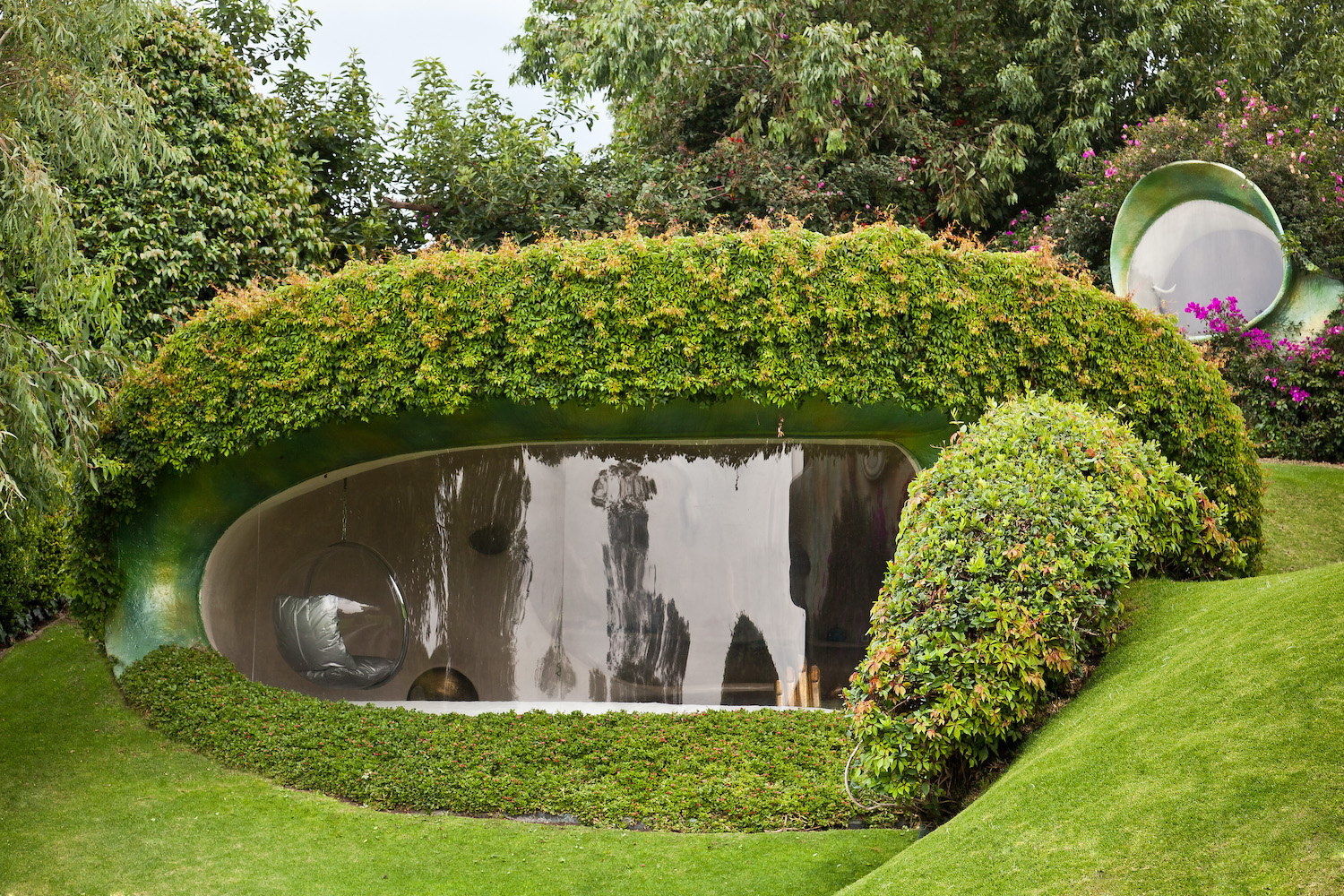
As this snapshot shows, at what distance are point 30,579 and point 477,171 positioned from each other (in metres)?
8.15

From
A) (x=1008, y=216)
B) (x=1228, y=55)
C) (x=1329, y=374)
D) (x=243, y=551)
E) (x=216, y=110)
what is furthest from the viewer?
(x=1008, y=216)

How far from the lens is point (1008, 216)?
58.7ft

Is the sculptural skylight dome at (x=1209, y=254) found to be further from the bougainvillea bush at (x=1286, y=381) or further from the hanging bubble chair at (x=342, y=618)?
the hanging bubble chair at (x=342, y=618)

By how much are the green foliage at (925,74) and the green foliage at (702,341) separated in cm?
616

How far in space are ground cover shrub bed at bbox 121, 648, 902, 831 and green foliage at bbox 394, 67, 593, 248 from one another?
7.74 metres

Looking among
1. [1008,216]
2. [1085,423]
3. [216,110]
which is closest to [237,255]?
[216,110]

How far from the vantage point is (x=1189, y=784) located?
420 cm

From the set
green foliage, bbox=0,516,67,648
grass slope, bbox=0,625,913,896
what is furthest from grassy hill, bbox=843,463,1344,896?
green foliage, bbox=0,516,67,648

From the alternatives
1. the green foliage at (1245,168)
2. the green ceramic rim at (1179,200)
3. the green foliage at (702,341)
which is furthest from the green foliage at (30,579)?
the green ceramic rim at (1179,200)

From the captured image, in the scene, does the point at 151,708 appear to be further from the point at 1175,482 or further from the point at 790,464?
the point at 1175,482

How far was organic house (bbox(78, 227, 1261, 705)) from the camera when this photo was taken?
29.1 feet

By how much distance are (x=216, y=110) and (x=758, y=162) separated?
7.37 metres

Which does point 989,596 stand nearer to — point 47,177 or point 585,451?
point 585,451

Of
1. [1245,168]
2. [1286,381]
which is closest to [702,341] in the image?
[1286,381]
